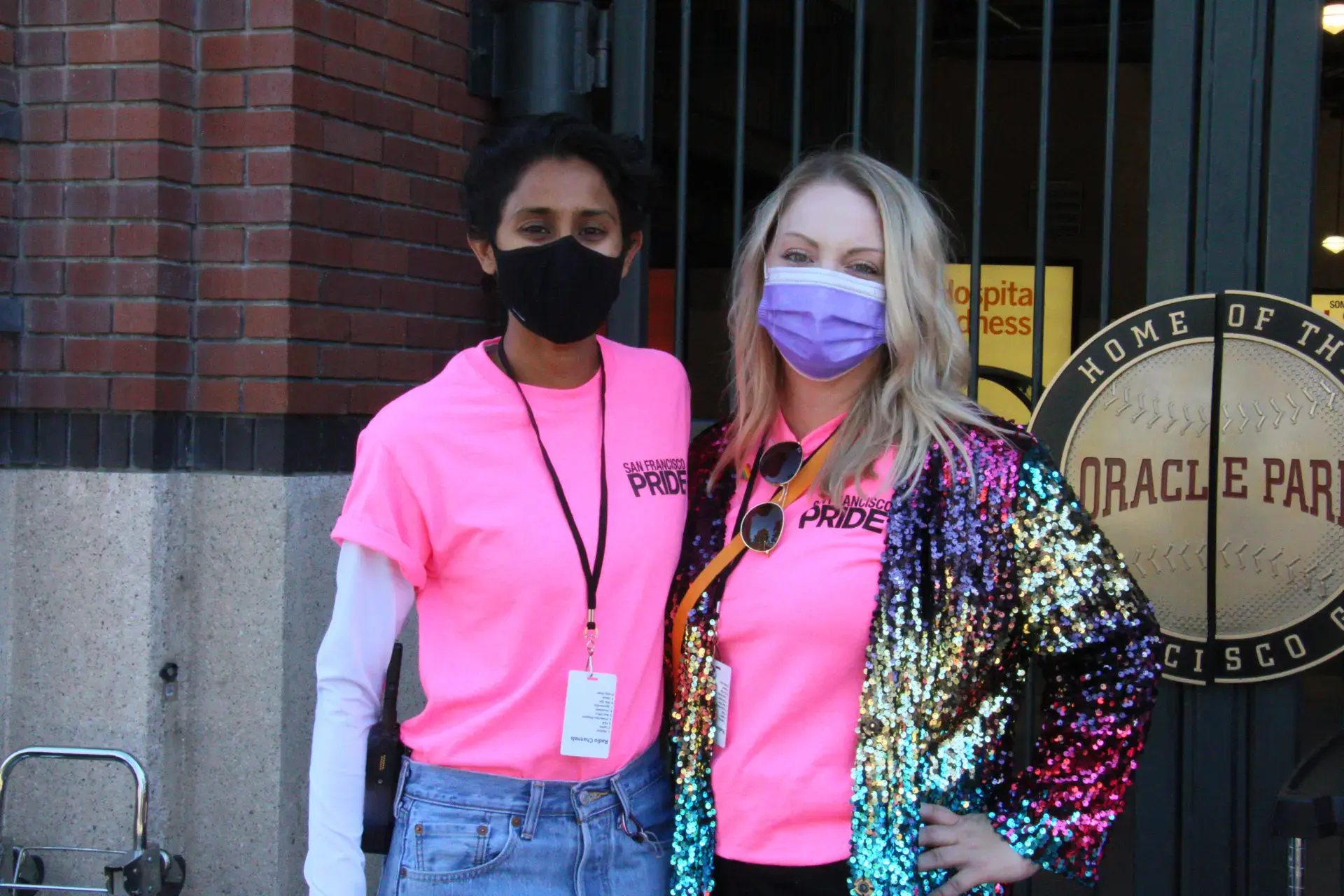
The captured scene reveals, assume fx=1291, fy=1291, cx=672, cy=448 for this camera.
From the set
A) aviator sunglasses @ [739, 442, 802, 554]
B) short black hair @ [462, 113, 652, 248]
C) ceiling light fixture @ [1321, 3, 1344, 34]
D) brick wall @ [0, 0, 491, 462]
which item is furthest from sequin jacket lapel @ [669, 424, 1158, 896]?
ceiling light fixture @ [1321, 3, 1344, 34]

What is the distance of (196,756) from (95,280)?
121 centimetres

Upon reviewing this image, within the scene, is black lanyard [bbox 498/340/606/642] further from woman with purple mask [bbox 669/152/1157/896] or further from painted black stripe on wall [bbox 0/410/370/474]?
painted black stripe on wall [bbox 0/410/370/474]

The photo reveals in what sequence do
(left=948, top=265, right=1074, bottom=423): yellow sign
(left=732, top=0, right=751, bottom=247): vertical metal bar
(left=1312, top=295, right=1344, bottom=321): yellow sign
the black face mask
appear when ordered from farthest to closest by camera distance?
(left=1312, top=295, right=1344, bottom=321): yellow sign
(left=948, top=265, right=1074, bottom=423): yellow sign
(left=732, top=0, right=751, bottom=247): vertical metal bar
the black face mask

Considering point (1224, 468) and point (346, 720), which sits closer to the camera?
point (346, 720)

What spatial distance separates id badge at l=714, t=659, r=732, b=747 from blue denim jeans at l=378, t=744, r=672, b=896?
19cm

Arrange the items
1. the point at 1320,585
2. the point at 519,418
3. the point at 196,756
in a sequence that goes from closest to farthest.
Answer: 1. the point at 519,418
2. the point at 1320,585
3. the point at 196,756

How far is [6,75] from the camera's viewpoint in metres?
3.26

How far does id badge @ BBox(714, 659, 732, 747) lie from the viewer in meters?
2.05

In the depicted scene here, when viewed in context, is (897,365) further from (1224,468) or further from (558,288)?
(1224,468)

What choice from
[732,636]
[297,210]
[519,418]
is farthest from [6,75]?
[732,636]

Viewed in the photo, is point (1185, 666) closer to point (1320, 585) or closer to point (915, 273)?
point (1320, 585)

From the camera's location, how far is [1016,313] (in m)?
5.06

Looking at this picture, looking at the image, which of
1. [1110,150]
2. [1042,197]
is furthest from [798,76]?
[1110,150]

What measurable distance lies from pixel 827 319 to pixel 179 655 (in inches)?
78.3
